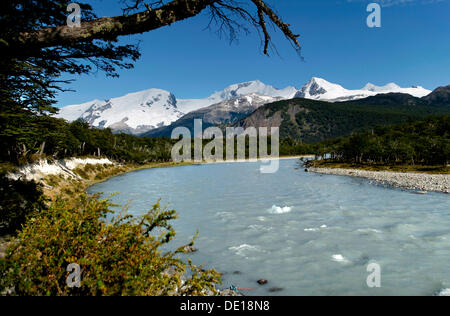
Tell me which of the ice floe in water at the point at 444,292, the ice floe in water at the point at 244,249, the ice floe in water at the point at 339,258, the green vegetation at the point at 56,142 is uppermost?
the green vegetation at the point at 56,142

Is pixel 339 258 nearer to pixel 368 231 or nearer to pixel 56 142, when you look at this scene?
pixel 368 231

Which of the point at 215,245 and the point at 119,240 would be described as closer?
the point at 119,240

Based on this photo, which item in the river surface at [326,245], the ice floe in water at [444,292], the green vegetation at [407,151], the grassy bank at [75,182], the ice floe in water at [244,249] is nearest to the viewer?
the ice floe in water at [444,292]

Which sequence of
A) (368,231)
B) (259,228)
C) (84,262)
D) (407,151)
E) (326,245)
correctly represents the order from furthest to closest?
(407,151), (259,228), (368,231), (326,245), (84,262)

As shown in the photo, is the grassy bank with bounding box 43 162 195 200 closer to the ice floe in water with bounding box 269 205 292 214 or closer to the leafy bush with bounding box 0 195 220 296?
the leafy bush with bounding box 0 195 220 296

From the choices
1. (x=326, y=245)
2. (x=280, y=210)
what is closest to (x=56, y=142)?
(x=280, y=210)

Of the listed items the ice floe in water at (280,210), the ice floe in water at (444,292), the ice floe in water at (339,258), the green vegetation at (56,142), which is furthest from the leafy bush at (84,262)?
the ice floe in water at (280,210)

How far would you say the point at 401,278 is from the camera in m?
12.7

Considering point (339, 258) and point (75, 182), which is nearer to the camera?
point (339, 258)

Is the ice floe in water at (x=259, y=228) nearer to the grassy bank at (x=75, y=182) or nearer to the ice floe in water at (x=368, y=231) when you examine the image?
the ice floe in water at (x=368, y=231)

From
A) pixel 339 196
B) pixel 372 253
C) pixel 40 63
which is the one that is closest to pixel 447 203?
pixel 339 196
